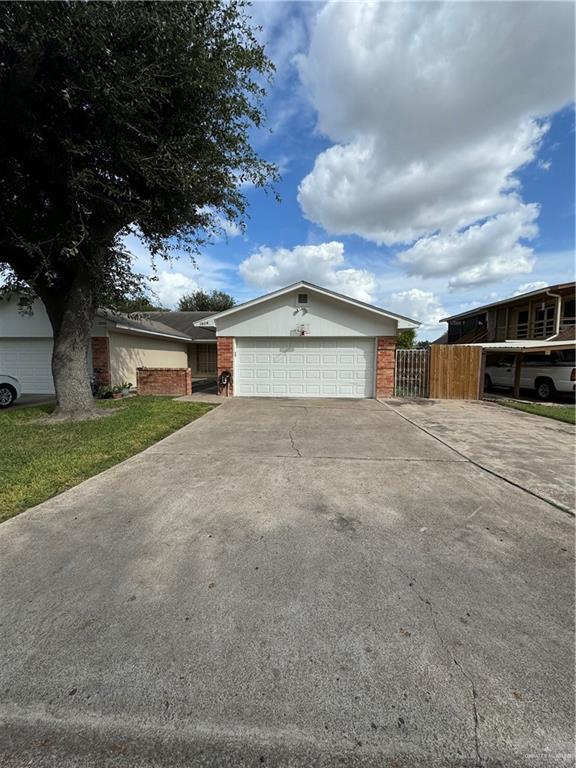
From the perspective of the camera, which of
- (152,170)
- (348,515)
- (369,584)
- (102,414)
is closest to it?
(369,584)

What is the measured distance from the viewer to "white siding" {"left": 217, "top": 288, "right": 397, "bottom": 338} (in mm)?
12453

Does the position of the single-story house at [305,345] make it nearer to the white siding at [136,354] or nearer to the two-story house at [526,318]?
the white siding at [136,354]

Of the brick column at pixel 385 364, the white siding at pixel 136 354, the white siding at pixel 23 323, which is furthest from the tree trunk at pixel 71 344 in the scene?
the brick column at pixel 385 364

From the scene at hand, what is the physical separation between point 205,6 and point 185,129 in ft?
6.00

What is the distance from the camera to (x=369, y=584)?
2451 mm

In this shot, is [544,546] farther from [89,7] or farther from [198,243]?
[198,243]

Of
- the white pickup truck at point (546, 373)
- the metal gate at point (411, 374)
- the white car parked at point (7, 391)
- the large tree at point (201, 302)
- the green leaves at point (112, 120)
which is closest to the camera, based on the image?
the green leaves at point (112, 120)

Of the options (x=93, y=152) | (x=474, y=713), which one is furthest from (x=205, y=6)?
(x=474, y=713)

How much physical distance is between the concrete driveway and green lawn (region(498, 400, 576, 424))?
6612mm

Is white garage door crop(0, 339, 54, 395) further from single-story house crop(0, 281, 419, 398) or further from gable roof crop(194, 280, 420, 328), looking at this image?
gable roof crop(194, 280, 420, 328)

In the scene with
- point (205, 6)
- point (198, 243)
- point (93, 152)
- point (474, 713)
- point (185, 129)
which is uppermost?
point (205, 6)

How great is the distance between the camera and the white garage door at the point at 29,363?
13664mm

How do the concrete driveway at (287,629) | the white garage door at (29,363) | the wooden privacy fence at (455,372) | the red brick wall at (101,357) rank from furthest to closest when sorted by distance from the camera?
the white garage door at (29,363)
the red brick wall at (101,357)
the wooden privacy fence at (455,372)
the concrete driveway at (287,629)

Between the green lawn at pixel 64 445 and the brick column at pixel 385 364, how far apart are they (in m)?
6.33
